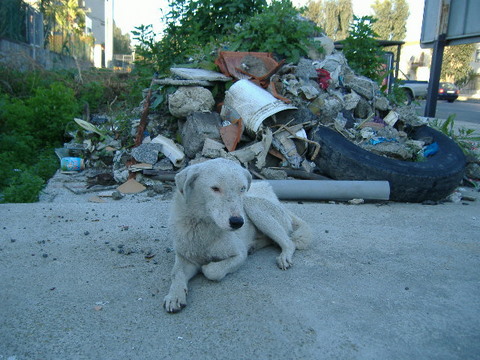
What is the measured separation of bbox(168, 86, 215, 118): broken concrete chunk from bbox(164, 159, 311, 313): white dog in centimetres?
326

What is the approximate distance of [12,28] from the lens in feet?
52.1

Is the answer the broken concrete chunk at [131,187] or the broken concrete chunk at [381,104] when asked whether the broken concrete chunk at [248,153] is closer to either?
the broken concrete chunk at [131,187]

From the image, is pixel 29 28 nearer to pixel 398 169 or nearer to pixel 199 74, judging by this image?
pixel 199 74

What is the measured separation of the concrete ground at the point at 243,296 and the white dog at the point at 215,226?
0.34ft

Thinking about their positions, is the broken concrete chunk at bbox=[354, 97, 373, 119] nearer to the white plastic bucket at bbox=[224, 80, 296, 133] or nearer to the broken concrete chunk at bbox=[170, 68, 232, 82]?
the white plastic bucket at bbox=[224, 80, 296, 133]

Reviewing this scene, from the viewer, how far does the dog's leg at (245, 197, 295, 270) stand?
11.1 ft

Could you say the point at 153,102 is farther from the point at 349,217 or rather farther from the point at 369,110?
the point at 349,217

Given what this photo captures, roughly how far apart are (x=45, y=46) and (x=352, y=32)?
1747 cm

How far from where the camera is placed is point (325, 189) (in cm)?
521

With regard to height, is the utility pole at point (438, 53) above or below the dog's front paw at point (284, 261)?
above

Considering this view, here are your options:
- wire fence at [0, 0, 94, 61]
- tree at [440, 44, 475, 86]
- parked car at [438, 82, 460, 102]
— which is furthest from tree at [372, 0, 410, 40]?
wire fence at [0, 0, 94, 61]

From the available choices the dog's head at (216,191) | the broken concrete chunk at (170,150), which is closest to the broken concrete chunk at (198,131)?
the broken concrete chunk at (170,150)

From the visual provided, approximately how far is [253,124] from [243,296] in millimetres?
3720

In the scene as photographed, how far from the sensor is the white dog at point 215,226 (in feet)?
8.85
